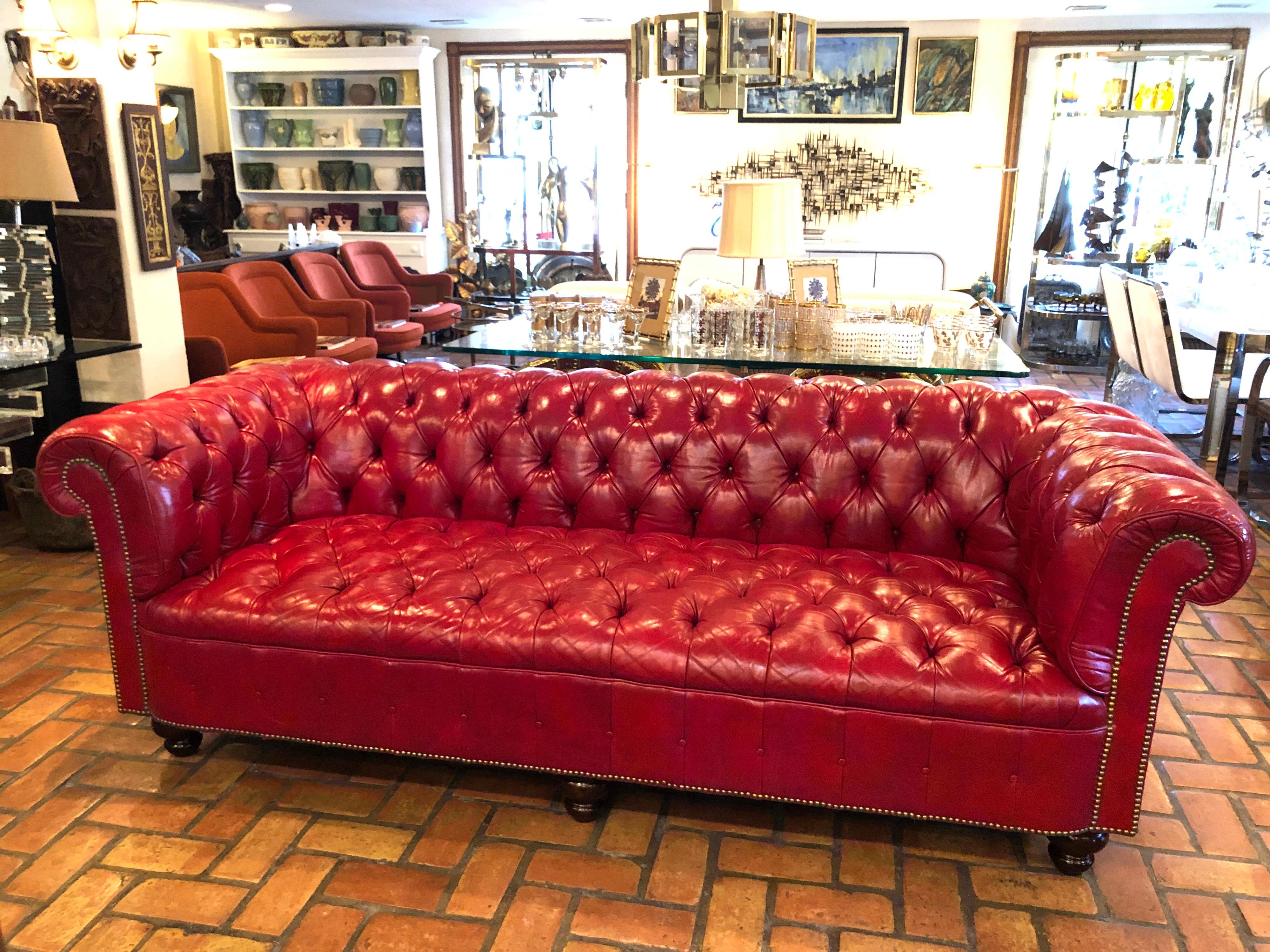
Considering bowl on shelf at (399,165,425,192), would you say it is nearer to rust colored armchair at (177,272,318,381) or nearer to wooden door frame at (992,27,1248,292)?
rust colored armchair at (177,272,318,381)

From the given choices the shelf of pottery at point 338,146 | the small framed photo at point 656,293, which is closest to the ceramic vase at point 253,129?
the shelf of pottery at point 338,146

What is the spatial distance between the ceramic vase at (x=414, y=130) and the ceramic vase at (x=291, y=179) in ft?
3.68

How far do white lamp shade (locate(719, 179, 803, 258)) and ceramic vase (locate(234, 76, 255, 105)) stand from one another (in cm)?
691

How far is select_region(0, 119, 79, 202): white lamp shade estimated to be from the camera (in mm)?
3533

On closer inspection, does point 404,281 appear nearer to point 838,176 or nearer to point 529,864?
point 838,176

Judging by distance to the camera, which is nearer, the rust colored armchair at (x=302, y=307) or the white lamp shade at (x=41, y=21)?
the white lamp shade at (x=41, y=21)

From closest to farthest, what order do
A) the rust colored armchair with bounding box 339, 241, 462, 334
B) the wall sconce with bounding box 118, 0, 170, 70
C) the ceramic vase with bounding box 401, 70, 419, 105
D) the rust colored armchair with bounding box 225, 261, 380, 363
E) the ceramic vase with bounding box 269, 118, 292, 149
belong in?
the wall sconce with bounding box 118, 0, 170, 70
the rust colored armchair with bounding box 225, 261, 380, 363
the rust colored armchair with bounding box 339, 241, 462, 334
the ceramic vase with bounding box 401, 70, 419, 105
the ceramic vase with bounding box 269, 118, 292, 149

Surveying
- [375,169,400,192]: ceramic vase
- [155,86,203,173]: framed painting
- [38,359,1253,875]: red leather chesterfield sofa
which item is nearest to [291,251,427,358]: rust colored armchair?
[375,169,400,192]: ceramic vase

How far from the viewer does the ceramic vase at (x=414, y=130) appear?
907cm

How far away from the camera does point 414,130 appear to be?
911cm

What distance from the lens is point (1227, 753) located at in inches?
105

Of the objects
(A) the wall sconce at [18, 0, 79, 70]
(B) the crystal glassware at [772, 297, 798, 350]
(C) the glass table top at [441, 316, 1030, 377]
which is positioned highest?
(A) the wall sconce at [18, 0, 79, 70]

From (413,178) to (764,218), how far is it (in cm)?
600

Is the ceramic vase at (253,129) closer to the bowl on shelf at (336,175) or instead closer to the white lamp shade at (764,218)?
the bowl on shelf at (336,175)
